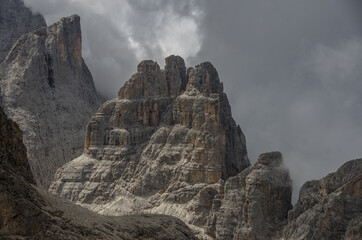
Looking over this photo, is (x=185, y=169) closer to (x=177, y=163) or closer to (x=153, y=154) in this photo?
(x=177, y=163)

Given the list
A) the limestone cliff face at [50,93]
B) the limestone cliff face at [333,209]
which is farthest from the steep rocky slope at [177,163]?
the limestone cliff face at [50,93]

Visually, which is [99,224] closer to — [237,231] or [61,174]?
[237,231]

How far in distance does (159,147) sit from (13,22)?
7467 centimetres

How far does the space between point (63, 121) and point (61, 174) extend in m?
35.2

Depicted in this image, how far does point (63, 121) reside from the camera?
152750 millimetres

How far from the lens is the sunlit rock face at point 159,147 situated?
107750 mm

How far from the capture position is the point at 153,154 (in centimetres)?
11538

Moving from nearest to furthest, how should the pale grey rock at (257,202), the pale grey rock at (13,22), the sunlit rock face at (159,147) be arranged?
the pale grey rock at (257,202), the sunlit rock face at (159,147), the pale grey rock at (13,22)

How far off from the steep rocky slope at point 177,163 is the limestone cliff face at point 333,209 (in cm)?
853

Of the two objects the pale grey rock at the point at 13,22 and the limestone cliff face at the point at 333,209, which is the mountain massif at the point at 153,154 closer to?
the limestone cliff face at the point at 333,209

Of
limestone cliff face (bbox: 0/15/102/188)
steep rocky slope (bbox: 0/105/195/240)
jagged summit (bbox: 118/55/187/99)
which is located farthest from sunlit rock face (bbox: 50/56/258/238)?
steep rocky slope (bbox: 0/105/195/240)

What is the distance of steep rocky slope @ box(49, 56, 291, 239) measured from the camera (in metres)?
93.6

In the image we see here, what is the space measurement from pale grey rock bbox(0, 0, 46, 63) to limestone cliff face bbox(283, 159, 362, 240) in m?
106

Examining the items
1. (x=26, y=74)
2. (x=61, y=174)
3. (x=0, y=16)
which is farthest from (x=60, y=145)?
(x=0, y=16)
